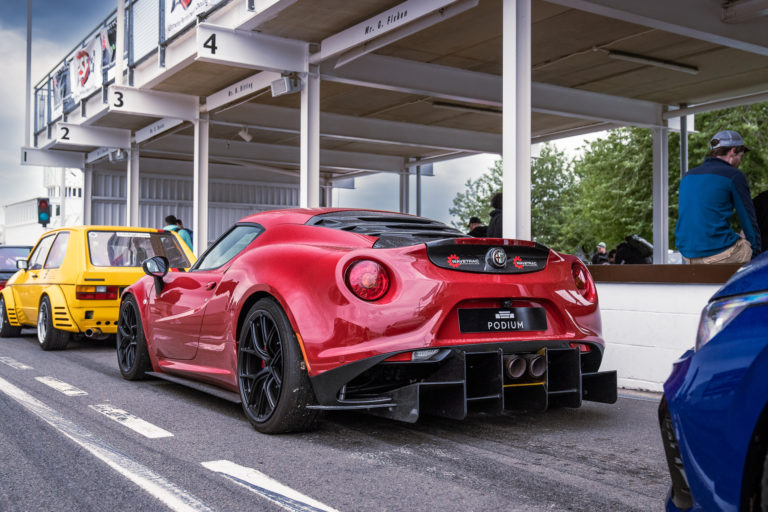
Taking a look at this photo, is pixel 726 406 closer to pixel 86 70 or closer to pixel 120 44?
pixel 120 44

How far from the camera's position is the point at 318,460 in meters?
3.99

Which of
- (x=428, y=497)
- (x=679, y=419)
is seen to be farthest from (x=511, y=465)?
(x=679, y=419)

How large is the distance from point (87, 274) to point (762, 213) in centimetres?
692

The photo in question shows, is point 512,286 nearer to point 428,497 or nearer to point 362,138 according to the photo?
point 428,497

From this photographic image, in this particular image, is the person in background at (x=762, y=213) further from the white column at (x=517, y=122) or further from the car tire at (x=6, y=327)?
the car tire at (x=6, y=327)

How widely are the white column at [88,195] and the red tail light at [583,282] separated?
73.3 feet

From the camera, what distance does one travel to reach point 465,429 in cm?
480

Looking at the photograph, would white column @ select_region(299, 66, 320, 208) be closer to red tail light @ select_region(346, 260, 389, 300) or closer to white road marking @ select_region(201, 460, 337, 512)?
red tail light @ select_region(346, 260, 389, 300)

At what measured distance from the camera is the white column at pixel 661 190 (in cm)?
1739

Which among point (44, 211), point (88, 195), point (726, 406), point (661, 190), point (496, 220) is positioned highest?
point (88, 195)

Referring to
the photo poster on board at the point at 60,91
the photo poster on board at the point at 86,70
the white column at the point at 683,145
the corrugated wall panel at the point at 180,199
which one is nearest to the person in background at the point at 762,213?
the white column at the point at 683,145

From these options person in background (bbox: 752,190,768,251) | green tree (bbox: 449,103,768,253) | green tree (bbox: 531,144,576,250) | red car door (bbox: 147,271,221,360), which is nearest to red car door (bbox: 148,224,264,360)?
red car door (bbox: 147,271,221,360)

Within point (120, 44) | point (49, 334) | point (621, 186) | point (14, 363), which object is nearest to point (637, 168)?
point (621, 186)

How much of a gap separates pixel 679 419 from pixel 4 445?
11.7 ft
